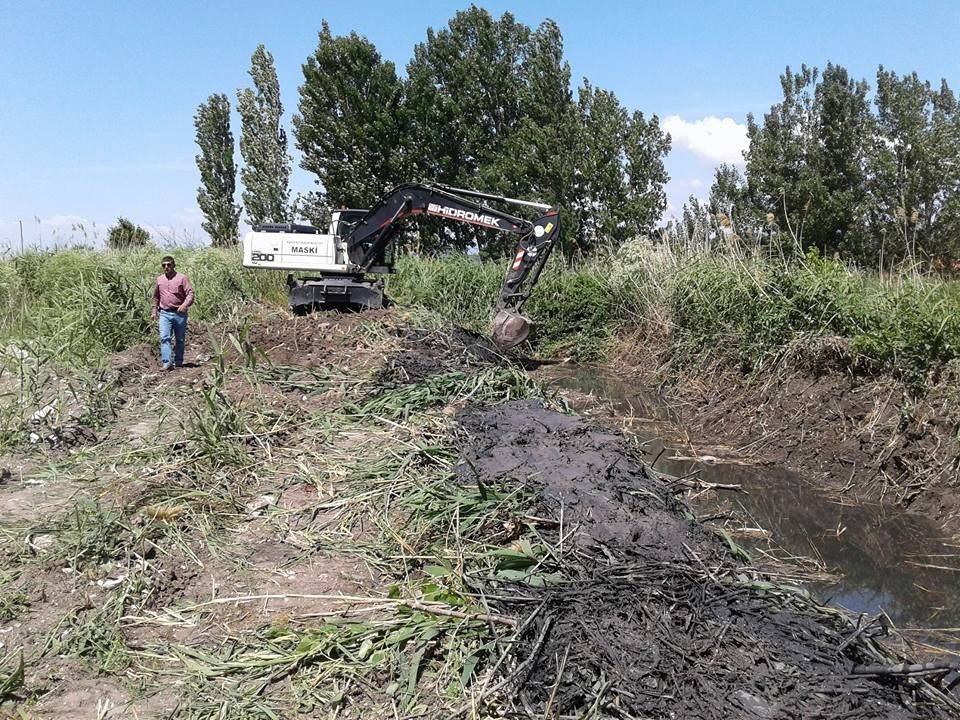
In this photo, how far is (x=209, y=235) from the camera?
28312 millimetres

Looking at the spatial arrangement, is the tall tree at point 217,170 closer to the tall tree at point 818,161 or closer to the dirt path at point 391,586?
the tall tree at point 818,161

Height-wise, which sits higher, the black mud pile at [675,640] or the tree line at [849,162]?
the tree line at [849,162]

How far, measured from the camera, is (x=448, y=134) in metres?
26.3

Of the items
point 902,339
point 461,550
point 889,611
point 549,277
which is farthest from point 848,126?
point 461,550

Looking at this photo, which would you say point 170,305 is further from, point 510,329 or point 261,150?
point 261,150

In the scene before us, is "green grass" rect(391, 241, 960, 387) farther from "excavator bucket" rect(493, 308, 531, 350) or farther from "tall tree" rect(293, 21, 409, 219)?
"tall tree" rect(293, 21, 409, 219)

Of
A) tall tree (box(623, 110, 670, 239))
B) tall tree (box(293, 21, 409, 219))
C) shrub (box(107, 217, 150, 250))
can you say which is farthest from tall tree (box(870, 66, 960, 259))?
shrub (box(107, 217, 150, 250))

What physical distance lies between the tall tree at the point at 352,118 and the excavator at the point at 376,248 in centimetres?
1422

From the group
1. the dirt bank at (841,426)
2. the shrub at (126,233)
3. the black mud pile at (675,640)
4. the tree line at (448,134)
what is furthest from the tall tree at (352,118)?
the black mud pile at (675,640)

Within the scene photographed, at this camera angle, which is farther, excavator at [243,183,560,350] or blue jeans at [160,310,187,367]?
excavator at [243,183,560,350]

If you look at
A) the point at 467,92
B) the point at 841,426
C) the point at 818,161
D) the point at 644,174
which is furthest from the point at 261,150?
the point at 841,426

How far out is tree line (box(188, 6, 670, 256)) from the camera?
23.2 m

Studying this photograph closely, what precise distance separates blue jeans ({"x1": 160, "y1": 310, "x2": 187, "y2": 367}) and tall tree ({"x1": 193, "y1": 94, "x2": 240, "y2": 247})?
1942 centimetres

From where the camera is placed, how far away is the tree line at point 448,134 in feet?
76.3
